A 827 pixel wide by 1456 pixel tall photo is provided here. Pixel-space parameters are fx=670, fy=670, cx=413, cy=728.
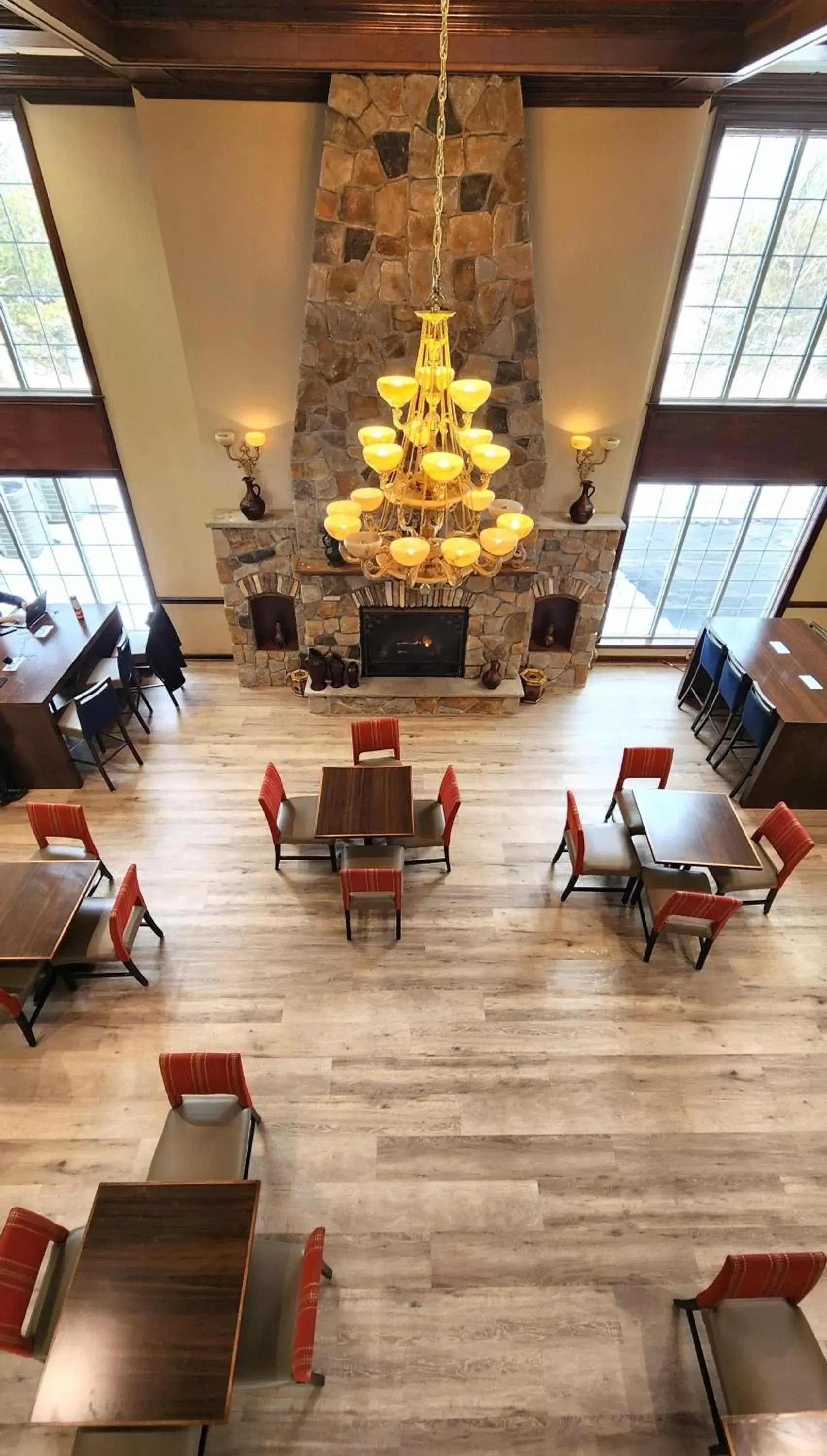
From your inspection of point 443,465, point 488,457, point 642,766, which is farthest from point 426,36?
point 642,766

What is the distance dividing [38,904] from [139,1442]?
2561 millimetres

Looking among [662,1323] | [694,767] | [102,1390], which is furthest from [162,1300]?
[694,767]

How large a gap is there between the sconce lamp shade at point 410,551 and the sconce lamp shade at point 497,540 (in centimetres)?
24

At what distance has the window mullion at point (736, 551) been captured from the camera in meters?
6.77

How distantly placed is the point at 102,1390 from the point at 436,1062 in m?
2.07

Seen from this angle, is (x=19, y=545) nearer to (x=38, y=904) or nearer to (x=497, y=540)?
(x=38, y=904)

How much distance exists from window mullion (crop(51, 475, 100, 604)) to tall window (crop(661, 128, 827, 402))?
5852mm

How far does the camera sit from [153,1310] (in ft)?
8.42

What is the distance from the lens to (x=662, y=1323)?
10.3 ft

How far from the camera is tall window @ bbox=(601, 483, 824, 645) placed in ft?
22.2

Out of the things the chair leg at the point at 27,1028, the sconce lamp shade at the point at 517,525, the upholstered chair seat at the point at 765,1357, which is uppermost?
the sconce lamp shade at the point at 517,525

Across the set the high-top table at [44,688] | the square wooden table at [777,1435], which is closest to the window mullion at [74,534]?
the high-top table at [44,688]

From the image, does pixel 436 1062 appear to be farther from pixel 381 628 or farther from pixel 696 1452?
pixel 381 628

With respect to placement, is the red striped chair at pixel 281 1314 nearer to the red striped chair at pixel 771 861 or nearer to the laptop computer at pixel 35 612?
the red striped chair at pixel 771 861
